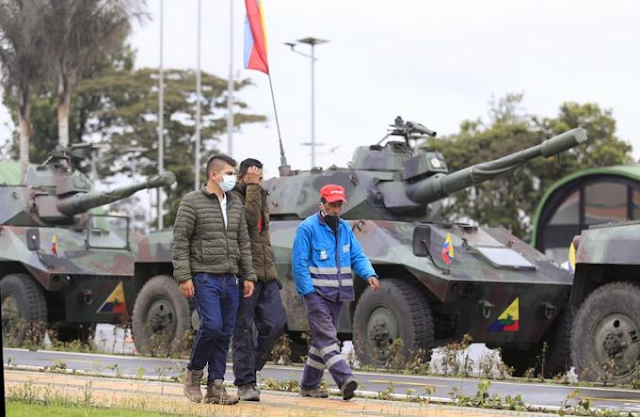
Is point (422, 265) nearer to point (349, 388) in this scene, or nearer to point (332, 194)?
point (332, 194)

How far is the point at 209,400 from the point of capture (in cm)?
1113

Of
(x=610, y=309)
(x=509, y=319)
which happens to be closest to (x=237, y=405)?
(x=610, y=309)

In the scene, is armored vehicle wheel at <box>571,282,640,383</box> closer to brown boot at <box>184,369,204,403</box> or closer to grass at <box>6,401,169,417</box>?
brown boot at <box>184,369,204,403</box>

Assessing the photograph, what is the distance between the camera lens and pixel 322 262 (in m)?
11.9

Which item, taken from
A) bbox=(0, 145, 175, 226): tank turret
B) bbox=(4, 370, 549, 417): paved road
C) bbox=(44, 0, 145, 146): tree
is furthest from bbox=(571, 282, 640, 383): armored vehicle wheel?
bbox=(44, 0, 145, 146): tree

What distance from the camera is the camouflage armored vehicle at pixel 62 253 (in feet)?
72.6

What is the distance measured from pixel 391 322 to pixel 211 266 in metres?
6.24

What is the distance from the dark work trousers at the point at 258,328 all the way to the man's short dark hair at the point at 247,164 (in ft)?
2.79

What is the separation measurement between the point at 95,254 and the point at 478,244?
6938 mm

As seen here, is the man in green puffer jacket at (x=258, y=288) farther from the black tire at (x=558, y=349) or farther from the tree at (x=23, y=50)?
the tree at (x=23, y=50)

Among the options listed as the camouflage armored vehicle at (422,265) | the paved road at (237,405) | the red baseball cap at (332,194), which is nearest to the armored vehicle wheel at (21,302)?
the camouflage armored vehicle at (422,265)

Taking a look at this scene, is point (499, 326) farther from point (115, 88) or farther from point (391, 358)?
point (115, 88)

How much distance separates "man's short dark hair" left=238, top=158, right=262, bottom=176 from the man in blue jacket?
58cm

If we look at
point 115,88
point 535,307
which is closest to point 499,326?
point 535,307
